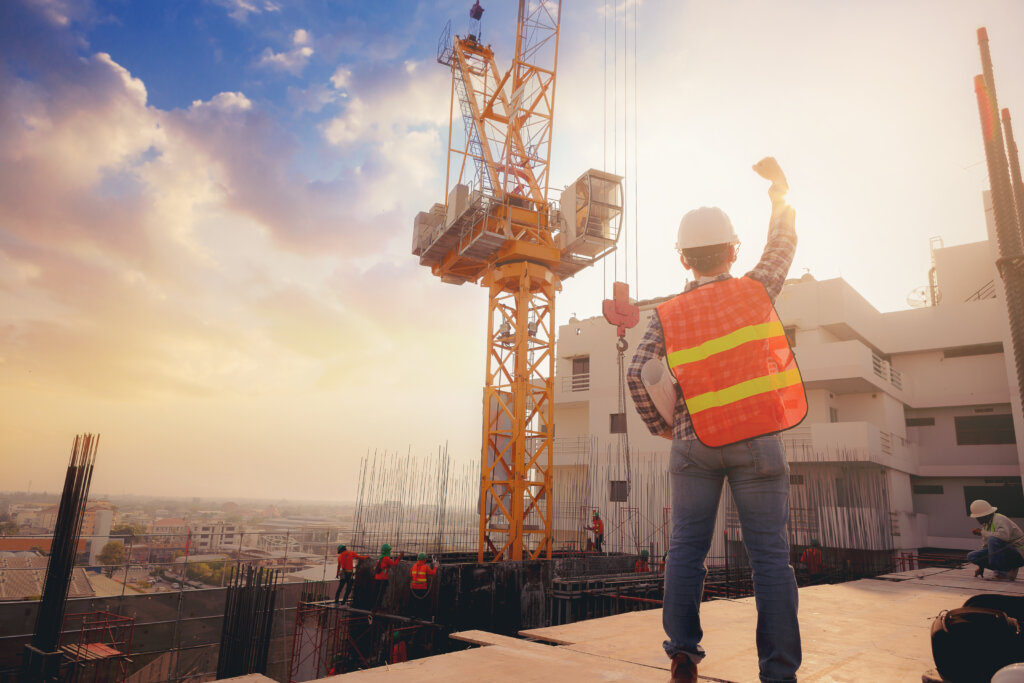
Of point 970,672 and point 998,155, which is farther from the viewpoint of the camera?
point 998,155

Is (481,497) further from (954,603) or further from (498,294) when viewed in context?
(954,603)

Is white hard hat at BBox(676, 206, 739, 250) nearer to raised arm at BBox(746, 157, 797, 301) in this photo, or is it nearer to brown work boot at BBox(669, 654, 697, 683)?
raised arm at BBox(746, 157, 797, 301)

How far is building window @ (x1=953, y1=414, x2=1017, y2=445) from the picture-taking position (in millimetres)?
21656

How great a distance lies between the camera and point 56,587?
376 inches

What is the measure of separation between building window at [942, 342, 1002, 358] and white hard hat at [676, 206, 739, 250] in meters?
26.5

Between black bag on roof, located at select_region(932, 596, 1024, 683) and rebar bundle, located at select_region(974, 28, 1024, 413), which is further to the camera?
rebar bundle, located at select_region(974, 28, 1024, 413)

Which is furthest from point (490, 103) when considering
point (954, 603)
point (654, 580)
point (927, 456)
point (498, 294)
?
point (927, 456)

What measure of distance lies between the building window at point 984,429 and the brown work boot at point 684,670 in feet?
86.5

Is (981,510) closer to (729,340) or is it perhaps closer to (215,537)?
(729,340)

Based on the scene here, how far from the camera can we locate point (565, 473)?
27234 millimetres

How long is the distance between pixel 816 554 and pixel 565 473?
1411 cm

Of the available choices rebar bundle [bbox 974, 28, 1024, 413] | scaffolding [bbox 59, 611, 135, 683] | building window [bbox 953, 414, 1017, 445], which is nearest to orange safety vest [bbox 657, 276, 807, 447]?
rebar bundle [bbox 974, 28, 1024, 413]

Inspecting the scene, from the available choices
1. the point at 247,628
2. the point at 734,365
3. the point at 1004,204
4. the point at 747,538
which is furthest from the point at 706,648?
the point at 247,628

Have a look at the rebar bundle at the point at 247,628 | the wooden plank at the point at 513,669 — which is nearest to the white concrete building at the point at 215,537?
the rebar bundle at the point at 247,628
